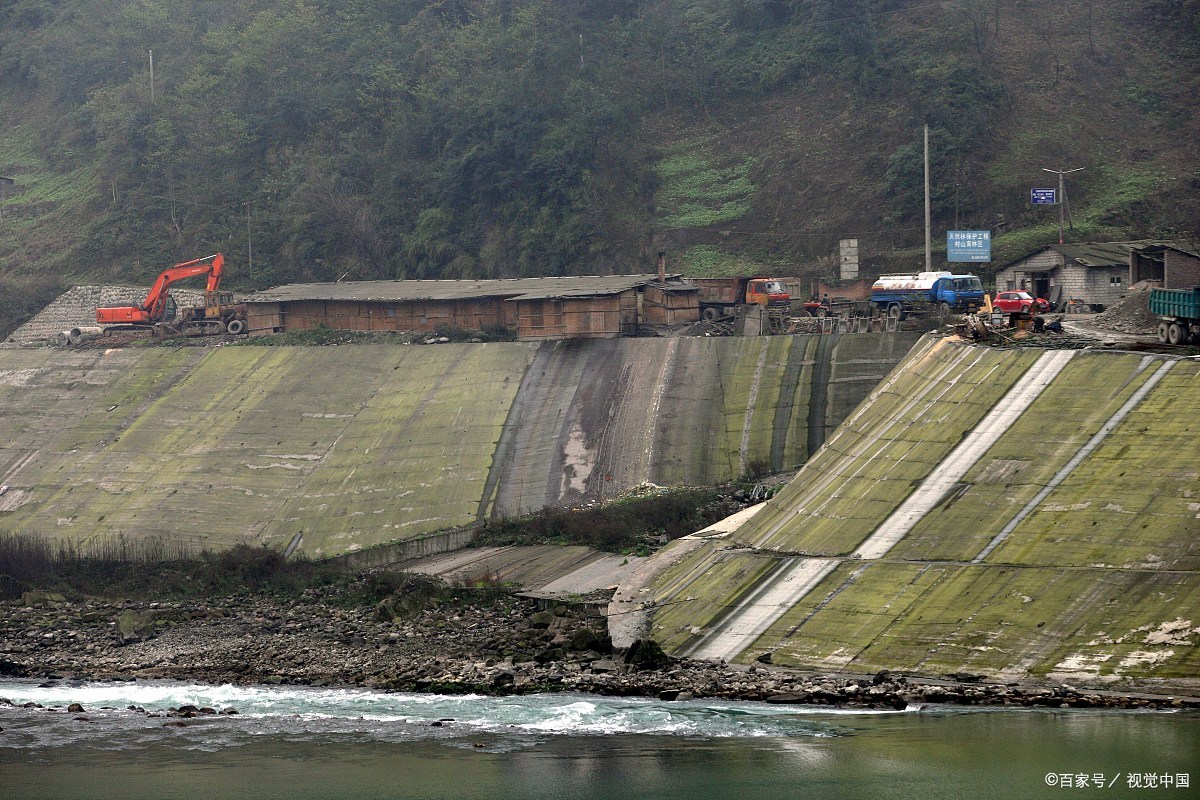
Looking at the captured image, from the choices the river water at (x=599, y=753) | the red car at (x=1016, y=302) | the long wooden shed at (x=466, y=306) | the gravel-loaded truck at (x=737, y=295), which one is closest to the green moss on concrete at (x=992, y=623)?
the river water at (x=599, y=753)

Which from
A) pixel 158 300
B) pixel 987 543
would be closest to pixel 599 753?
pixel 987 543

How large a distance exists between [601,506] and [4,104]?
81777 millimetres

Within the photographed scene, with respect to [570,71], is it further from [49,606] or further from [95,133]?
[49,606]

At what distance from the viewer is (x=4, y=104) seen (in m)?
116

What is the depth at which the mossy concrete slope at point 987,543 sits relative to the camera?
36125 mm

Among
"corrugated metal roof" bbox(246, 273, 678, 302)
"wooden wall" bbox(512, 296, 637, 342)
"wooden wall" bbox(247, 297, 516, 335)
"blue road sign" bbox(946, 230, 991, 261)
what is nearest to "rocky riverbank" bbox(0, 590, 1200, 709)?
"wooden wall" bbox(512, 296, 637, 342)

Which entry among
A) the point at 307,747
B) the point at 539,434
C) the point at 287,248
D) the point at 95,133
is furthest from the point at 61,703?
the point at 95,133

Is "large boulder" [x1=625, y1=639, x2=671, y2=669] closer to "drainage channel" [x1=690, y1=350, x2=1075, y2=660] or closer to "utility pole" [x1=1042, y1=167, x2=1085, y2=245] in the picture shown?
"drainage channel" [x1=690, y1=350, x2=1075, y2=660]

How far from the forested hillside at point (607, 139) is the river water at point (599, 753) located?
4833 cm

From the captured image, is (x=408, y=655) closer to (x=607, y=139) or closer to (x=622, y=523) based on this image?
(x=622, y=523)

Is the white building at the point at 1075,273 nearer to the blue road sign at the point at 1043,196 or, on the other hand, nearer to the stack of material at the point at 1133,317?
the blue road sign at the point at 1043,196

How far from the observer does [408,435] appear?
61.0m

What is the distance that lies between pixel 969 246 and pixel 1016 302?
11.0 meters

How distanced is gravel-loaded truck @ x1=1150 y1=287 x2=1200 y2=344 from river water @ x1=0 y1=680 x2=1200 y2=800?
1834cm
